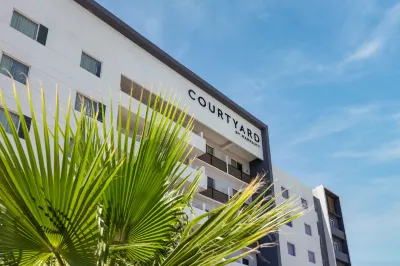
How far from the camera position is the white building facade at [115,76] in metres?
19.2

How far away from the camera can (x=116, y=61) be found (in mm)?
24047

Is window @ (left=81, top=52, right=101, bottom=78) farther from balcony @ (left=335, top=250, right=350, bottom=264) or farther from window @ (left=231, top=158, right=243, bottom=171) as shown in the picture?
balcony @ (left=335, top=250, right=350, bottom=264)

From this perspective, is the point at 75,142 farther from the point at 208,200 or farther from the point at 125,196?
the point at 208,200

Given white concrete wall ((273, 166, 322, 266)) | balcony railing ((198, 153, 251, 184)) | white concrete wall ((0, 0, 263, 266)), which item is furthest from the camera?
white concrete wall ((273, 166, 322, 266))

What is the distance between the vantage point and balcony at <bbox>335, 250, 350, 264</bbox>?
43.2 meters

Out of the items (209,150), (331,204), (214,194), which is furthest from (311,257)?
(209,150)

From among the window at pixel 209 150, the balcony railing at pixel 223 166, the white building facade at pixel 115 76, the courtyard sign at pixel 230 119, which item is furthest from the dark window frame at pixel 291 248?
the window at pixel 209 150

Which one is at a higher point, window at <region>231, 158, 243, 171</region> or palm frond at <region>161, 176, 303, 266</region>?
window at <region>231, 158, 243, 171</region>

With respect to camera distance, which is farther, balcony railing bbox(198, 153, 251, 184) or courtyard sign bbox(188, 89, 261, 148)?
balcony railing bbox(198, 153, 251, 184)

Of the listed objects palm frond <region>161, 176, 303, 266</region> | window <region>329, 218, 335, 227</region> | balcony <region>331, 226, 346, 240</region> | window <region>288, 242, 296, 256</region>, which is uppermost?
window <region>329, 218, 335, 227</region>

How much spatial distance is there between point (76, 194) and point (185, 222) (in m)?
1.58

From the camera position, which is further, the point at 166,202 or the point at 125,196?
the point at 166,202

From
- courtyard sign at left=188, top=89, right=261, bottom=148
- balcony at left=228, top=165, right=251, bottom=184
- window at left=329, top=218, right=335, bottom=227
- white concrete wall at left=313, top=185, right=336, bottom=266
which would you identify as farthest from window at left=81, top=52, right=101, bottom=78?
window at left=329, top=218, right=335, bottom=227

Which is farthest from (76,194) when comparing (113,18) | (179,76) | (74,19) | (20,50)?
(179,76)
